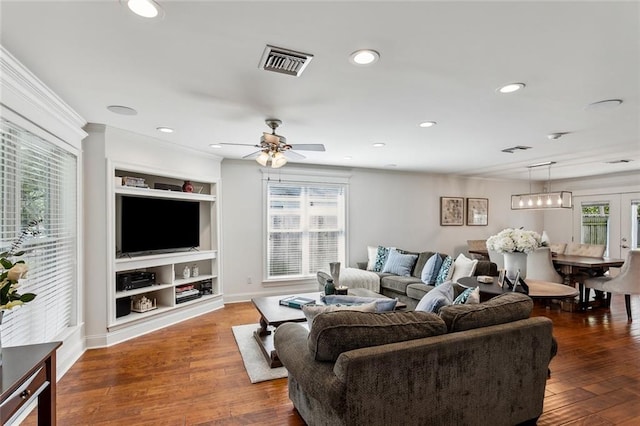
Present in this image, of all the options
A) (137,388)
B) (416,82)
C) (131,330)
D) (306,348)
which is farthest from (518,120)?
(131,330)

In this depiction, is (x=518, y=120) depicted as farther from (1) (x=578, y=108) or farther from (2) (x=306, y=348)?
(2) (x=306, y=348)

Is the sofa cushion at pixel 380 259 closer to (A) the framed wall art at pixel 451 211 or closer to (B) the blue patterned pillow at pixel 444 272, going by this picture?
(B) the blue patterned pillow at pixel 444 272

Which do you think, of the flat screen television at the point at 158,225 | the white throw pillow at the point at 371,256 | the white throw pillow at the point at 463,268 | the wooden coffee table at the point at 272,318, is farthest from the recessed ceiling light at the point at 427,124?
the flat screen television at the point at 158,225

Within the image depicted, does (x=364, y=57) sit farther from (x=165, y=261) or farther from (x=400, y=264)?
Result: (x=400, y=264)

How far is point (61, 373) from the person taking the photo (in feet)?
9.43

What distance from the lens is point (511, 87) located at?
244cm

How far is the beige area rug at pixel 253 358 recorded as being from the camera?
2.85m

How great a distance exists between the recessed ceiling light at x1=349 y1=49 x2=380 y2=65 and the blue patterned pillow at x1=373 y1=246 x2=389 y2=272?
13.5 feet

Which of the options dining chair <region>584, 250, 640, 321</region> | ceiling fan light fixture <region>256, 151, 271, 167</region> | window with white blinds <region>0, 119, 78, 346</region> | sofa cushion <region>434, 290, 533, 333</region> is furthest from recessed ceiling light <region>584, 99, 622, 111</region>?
window with white blinds <region>0, 119, 78, 346</region>

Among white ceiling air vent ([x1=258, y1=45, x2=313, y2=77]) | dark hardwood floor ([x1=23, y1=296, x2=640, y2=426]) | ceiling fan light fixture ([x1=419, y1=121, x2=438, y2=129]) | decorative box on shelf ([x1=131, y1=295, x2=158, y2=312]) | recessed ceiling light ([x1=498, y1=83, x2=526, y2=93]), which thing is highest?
white ceiling air vent ([x1=258, y1=45, x2=313, y2=77])

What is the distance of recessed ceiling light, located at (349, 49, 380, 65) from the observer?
6.35ft

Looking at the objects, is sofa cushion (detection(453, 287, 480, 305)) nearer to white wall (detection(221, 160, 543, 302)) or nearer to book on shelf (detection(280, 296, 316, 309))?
book on shelf (detection(280, 296, 316, 309))

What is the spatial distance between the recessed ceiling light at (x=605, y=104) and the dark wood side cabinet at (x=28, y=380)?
4268 millimetres

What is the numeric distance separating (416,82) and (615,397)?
289 cm
